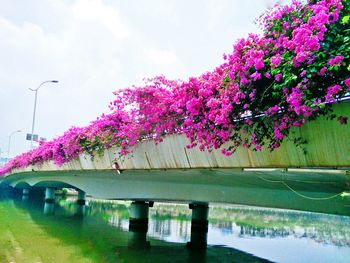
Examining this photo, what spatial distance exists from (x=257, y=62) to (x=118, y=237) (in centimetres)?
1932

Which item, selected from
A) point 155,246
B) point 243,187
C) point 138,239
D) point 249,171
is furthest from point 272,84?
point 138,239

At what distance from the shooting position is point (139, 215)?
28078 mm

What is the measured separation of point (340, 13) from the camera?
6531mm

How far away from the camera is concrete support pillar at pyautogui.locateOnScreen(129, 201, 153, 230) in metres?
27.9

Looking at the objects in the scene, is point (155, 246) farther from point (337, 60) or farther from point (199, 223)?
point (337, 60)

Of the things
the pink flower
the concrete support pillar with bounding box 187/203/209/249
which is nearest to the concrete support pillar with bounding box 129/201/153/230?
the concrete support pillar with bounding box 187/203/209/249

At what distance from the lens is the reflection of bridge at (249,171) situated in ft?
25.1

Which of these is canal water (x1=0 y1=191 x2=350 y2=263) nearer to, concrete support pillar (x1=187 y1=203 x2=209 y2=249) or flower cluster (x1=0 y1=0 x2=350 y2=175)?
concrete support pillar (x1=187 y1=203 x2=209 y2=249)

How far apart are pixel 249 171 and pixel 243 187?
5.85 m

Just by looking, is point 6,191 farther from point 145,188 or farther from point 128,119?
point 128,119

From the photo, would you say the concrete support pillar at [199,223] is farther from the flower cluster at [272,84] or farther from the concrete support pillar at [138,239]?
the flower cluster at [272,84]

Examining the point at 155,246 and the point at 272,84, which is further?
the point at 155,246

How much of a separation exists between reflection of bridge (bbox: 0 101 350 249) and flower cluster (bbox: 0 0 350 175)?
0.54m

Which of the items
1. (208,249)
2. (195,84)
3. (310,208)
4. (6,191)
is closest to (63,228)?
(208,249)
